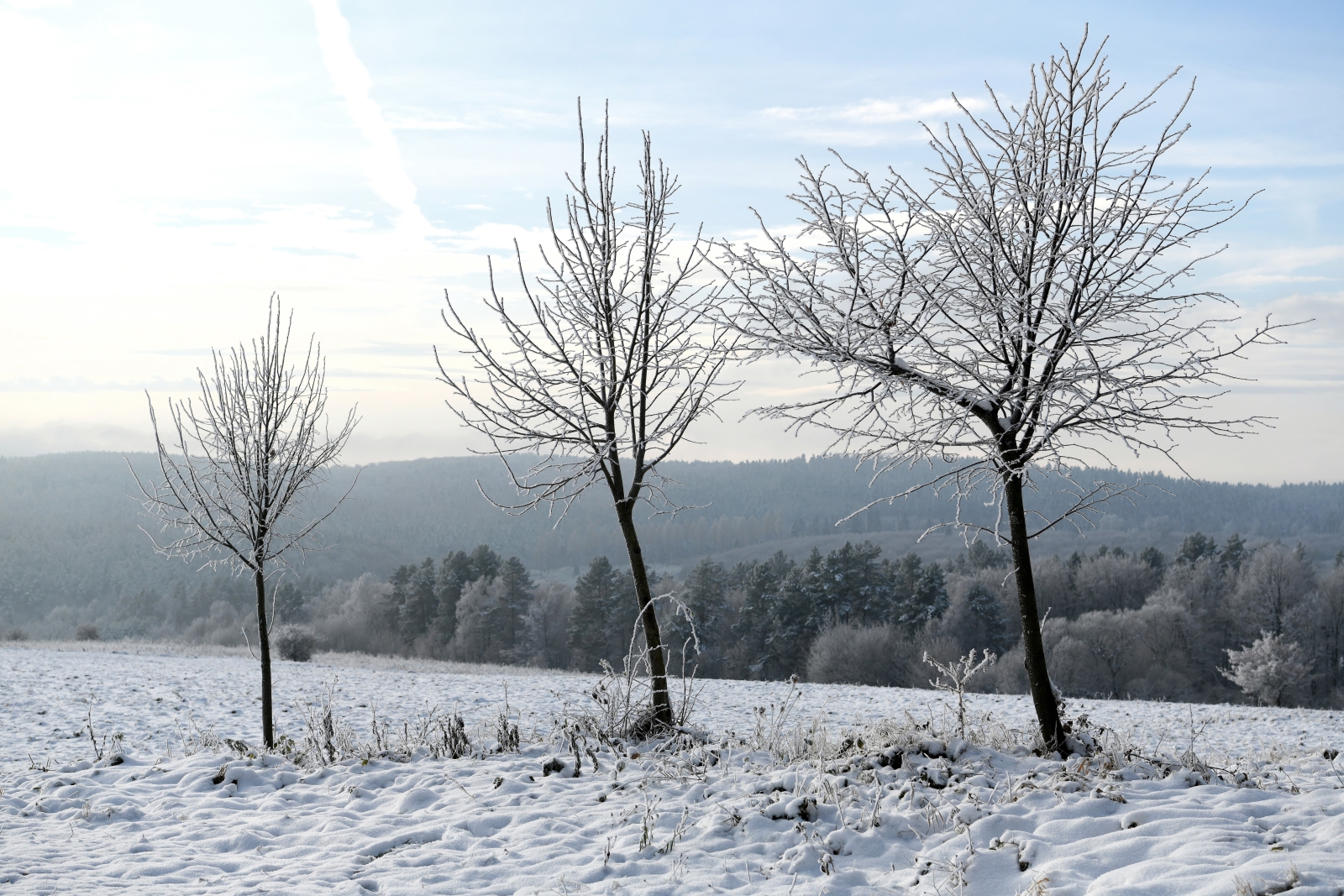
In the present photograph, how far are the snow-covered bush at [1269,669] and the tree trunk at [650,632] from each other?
3497cm

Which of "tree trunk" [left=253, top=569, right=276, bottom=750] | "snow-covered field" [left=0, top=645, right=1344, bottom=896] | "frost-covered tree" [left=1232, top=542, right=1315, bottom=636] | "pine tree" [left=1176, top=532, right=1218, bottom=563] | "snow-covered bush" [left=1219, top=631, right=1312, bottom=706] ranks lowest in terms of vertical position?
"snow-covered bush" [left=1219, top=631, right=1312, bottom=706]

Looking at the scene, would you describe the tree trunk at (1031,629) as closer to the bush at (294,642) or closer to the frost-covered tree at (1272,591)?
the bush at (294,642)

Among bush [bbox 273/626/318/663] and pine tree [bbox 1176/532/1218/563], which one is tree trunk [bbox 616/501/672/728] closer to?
bush [bbox 273/626/318/663]

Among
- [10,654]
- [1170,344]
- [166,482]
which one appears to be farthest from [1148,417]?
[10,654]

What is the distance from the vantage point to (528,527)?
152875 millimetres

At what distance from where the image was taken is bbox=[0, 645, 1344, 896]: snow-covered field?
445 centimetres

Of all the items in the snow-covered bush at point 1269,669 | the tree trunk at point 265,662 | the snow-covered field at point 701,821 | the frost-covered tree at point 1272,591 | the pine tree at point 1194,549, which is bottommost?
the snow-covered bush at point 1269,669

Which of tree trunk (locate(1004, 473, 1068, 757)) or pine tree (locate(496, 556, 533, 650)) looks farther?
pine tree (locate(496, 556, 533, 650))

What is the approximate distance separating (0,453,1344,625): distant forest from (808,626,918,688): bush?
48117 millimetres

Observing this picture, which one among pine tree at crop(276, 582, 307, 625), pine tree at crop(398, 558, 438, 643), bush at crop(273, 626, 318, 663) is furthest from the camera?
pine tree at crop(276, 582, 307, 625)

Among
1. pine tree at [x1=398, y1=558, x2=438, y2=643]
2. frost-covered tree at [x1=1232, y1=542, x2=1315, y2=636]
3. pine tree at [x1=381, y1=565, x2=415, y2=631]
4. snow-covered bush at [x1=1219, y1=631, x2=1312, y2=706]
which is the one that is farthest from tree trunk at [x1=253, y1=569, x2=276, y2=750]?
frost-covered tree at [x1=1232, y1=542, x2=1315, y2=636]

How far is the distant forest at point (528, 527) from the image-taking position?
10575 centimetres

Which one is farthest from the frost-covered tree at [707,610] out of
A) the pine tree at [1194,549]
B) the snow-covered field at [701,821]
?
the snow-covered field at [701,821]

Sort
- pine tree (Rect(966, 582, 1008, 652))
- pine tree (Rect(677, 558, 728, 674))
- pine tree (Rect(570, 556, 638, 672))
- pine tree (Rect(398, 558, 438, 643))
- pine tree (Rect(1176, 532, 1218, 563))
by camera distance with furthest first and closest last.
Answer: pine tree (Rect(1176, 532, 1218, 563)) → pine tree (Rect(398, 558, 438, 643)) → pine tree (Rect(570, 556, 638, 672)) → pine tree (Rect(677, 558, 728, 674)) → pine tree (Rect(966, 582, 1008, 652))
